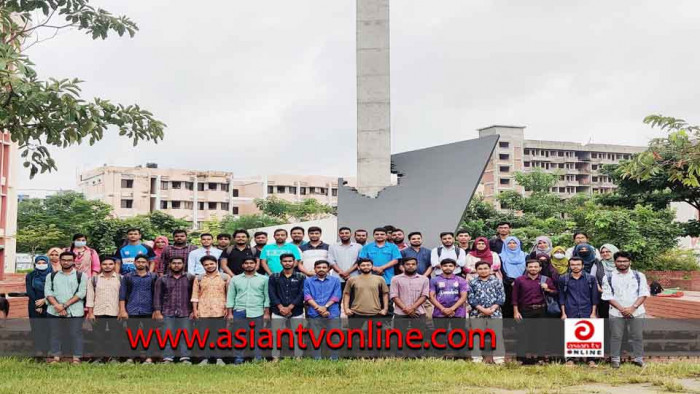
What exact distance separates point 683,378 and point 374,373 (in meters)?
2.87

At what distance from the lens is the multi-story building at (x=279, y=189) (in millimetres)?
65188

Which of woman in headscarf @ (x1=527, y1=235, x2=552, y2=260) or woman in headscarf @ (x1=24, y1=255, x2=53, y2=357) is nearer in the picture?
woman in headscarf @ (x1=24, y1=255, x2=53, y2=357)

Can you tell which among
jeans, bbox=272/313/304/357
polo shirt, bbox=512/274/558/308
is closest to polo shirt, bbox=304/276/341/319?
jeans, bbox=272/313/304/357

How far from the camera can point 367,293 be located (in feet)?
27.6

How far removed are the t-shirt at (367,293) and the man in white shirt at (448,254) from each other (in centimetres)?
87

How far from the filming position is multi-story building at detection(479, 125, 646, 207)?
7400 cm

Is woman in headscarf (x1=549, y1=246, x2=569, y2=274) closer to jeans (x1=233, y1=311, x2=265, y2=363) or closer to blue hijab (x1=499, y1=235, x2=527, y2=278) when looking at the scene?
blue hijab (x1=499, y1=235, x2=527, y2=278)

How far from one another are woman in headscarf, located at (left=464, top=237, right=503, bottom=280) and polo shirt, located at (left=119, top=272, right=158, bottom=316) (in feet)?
11.2

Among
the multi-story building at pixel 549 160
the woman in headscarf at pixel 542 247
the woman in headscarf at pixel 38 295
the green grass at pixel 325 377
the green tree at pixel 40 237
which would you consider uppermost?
the multi-story building at pixel 549 160

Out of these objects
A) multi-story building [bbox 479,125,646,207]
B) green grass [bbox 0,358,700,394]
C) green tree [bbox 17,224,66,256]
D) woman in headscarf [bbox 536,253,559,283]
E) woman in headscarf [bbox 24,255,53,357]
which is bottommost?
green grass [bbox 0,358,700,394]

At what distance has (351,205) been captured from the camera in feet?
45.6

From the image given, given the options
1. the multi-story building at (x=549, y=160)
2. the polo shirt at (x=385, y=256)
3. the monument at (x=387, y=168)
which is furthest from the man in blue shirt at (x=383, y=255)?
the multi-story building at (x=549, y=160)

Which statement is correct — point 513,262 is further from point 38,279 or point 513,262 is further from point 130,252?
point 38,279

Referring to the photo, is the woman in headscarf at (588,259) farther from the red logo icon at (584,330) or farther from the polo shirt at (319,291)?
the polo shirt at (319,291)
